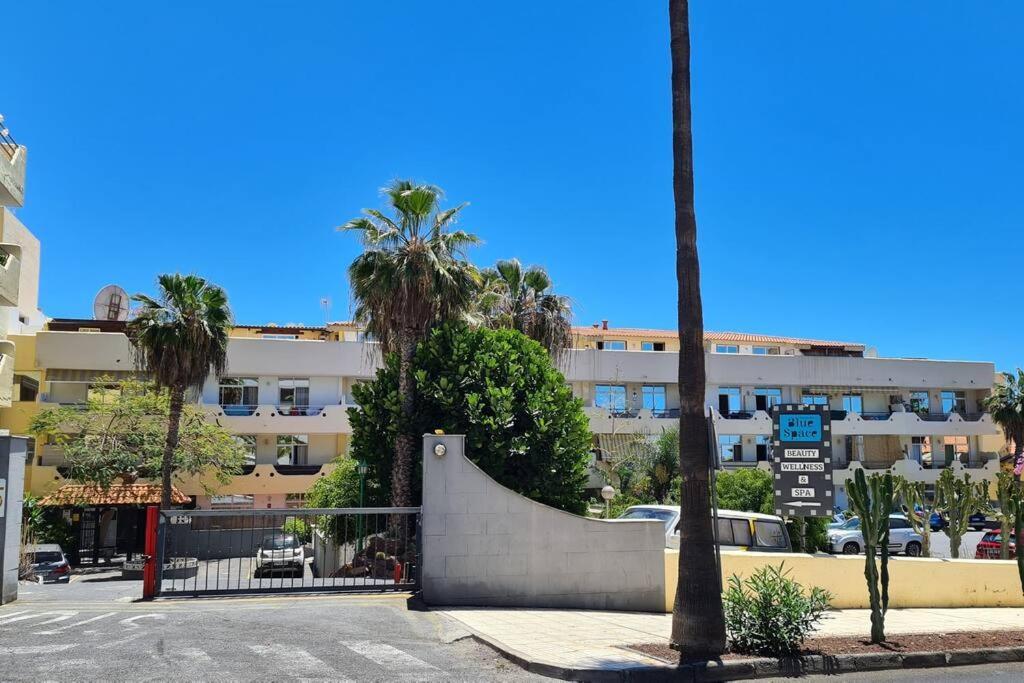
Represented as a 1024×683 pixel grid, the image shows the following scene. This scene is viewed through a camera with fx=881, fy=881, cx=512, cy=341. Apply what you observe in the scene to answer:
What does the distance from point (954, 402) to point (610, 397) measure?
21.8 metres

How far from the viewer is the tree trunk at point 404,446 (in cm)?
2217

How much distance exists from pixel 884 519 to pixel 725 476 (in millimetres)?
21542

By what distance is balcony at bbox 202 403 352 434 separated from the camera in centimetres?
4038

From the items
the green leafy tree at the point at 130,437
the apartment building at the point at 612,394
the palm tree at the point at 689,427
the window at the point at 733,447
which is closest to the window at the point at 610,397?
the apartment building at the point at 612,394

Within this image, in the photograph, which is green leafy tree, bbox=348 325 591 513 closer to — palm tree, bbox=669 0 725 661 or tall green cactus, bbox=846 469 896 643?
tall green cactus, bbox=846 469 896 643

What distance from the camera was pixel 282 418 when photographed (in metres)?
40.8

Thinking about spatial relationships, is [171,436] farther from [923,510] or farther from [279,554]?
[923,510]

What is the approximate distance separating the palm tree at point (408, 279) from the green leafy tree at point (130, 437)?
608 inches

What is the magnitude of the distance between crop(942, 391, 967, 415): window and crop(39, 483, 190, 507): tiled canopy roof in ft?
136

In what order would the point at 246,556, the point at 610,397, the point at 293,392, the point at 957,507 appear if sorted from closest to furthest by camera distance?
the point at 246,556
the point at 957,507
the point at 293,392
the point at 610,397

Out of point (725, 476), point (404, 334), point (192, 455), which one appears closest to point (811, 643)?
point (404, 334)

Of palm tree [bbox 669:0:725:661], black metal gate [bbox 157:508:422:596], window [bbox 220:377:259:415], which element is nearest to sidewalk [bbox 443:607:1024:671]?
palm tree [bbox 669:0:725:661]

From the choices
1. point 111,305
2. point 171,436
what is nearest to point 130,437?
point 171,436

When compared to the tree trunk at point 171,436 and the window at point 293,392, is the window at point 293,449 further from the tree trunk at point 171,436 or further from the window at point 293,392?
the tree trunk at point 171,436
